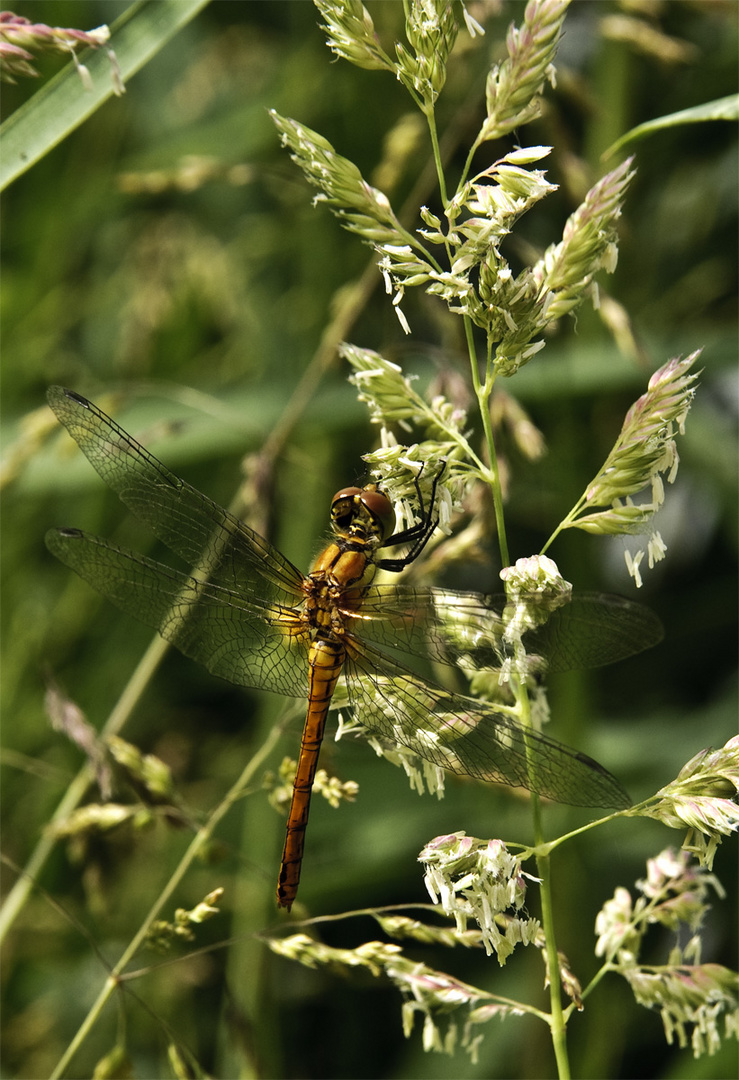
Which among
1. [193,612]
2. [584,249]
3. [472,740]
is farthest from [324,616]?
[584,249]

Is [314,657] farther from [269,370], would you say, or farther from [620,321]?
[269,370]

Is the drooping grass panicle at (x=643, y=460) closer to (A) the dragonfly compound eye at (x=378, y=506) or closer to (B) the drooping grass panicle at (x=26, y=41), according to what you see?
(A) the dragonfly compound eye at (x=378, y=506)

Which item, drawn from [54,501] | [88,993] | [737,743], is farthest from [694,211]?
[88,993]

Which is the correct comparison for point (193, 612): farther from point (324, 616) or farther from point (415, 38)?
point (415, 38)

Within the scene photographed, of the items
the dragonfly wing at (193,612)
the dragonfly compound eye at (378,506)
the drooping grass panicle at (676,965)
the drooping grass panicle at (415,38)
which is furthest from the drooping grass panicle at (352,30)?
the drooping grass panicle at (676,965)

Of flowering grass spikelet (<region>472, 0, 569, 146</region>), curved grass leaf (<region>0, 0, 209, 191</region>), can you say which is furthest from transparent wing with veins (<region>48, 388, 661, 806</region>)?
flowering grass spikelet (<region>472, 0, 569, 146</region>)
